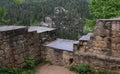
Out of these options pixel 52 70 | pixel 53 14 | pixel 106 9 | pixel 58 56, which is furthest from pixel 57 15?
pixel 52 70

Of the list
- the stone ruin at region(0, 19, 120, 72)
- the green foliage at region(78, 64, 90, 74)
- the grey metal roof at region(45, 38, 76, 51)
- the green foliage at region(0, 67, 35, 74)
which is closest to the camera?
the stone ruin at region(0, 19, 120, 72)

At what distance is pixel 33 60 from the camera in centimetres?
975

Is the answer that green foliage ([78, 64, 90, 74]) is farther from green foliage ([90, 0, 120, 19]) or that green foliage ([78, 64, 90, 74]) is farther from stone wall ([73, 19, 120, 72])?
green foliage ([90, 0, 120, 19])

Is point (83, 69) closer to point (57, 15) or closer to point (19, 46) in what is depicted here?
point (19, 46)

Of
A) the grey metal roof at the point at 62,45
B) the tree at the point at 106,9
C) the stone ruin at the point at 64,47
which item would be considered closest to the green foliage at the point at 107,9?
the tree at the point at 106,9

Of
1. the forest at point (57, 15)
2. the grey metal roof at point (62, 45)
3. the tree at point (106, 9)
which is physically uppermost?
the tree at point (106, 9)

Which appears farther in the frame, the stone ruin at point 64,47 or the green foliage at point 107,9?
the green foliage at point 107,9

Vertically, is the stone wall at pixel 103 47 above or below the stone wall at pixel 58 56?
above

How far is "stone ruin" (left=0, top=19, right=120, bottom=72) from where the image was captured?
768 cm

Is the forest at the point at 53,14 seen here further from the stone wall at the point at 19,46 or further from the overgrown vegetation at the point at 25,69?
the overgrown vegetation at the point at 25,69

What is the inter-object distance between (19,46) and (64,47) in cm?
184

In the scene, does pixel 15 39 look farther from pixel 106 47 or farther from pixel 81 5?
pixel 81 5

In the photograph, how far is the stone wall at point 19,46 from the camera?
8648mm

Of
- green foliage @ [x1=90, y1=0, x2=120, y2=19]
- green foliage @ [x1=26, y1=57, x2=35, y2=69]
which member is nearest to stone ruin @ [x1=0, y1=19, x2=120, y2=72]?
green foliage @ [x1=26, y1=57, x2=35, y2=69]
